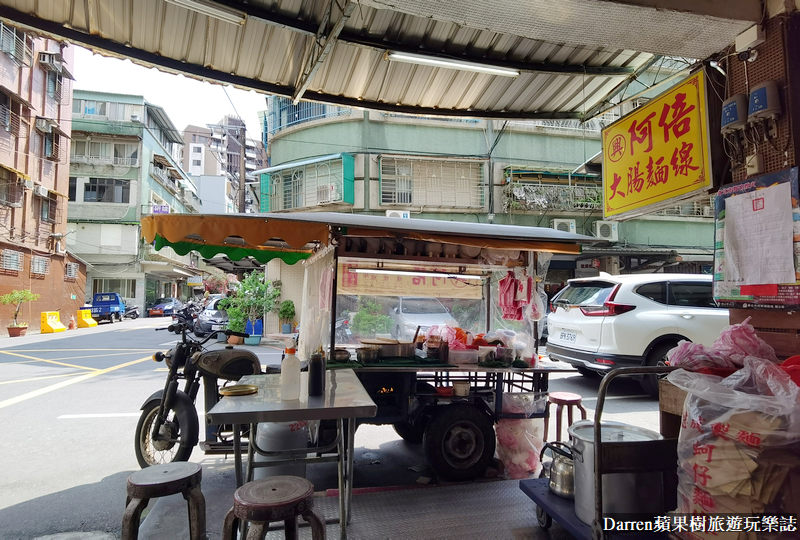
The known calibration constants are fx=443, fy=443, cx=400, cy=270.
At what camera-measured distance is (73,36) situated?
12.2 ft

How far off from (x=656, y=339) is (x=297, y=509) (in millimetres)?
6661

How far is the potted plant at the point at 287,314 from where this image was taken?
16.3m

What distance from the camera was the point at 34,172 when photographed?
2112cm

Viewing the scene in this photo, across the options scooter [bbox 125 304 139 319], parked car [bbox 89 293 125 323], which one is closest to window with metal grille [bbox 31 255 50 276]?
parked car [bbox 89 293 125 323]

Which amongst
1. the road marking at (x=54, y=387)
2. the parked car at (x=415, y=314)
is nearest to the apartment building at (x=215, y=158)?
the road marking at (x=54, y=387)

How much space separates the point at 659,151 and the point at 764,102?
852 millimetres

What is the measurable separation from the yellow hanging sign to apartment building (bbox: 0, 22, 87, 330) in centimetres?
2324

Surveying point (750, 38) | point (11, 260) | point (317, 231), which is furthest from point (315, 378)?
point (11, 260)

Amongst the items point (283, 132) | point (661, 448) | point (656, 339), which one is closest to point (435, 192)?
point (283, 132)

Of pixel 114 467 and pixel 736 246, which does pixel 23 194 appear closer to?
pixel 114 467

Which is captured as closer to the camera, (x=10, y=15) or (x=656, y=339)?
(x=10, y=15)

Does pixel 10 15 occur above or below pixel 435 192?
below

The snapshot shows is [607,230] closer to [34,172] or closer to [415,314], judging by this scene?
[415,314]

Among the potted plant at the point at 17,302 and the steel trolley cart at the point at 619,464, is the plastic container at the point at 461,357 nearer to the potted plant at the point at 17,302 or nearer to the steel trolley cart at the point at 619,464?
the steel trolley cart at the point at 619,464
